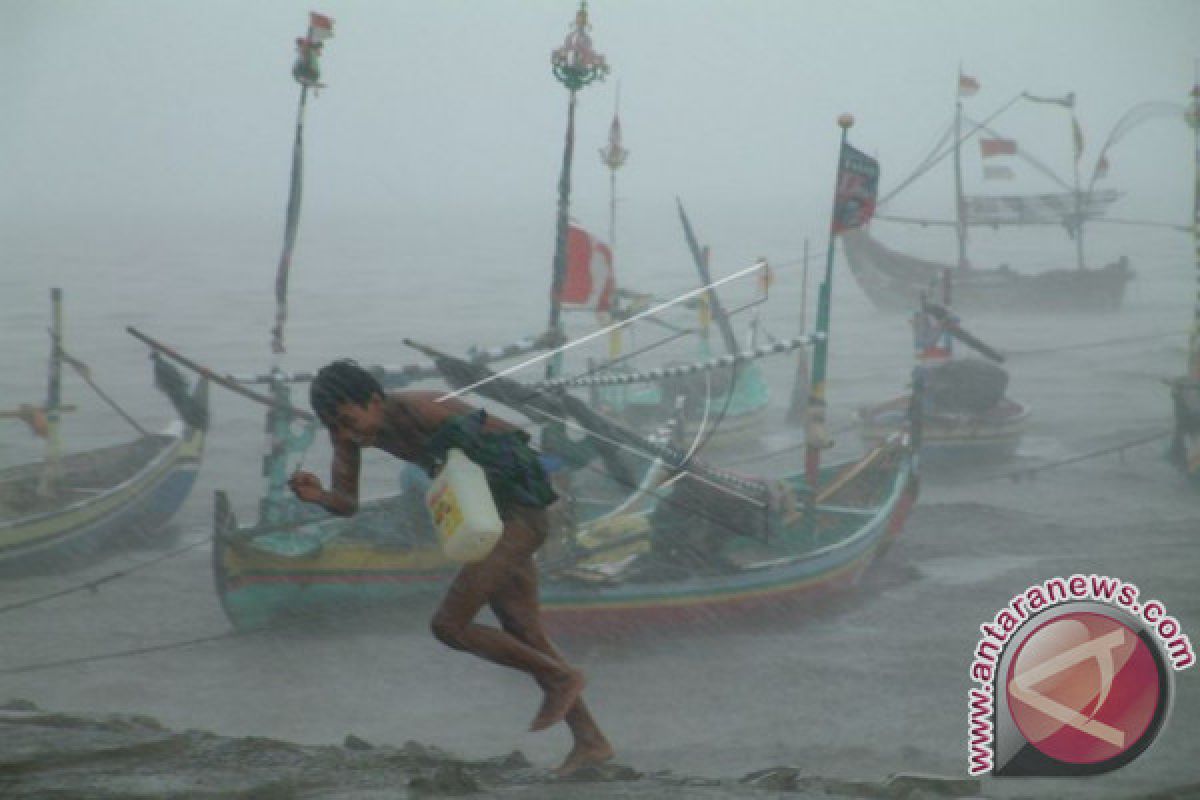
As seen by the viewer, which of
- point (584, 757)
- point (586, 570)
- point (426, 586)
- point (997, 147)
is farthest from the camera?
point (997, 147)

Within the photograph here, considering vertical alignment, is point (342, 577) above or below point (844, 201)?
below

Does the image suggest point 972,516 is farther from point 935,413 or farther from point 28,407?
point 28,407

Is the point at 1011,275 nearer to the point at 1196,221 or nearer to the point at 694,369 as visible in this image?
the point at 1196,221

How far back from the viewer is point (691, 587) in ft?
35.8

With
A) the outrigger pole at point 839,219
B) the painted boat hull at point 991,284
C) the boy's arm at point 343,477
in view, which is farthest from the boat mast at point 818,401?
the painted boat hull at point 991,284

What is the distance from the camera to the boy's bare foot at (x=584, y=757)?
4883 millimetres

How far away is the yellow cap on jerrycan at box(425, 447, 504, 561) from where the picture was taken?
4.34 meters

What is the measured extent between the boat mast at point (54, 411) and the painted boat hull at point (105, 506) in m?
0.26

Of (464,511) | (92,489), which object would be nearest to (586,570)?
(464,511)

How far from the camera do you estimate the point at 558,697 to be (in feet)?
15.6

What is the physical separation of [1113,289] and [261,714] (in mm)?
40688

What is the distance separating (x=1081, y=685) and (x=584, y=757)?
5.63 ft

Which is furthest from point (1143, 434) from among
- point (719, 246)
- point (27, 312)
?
point (719, 246)

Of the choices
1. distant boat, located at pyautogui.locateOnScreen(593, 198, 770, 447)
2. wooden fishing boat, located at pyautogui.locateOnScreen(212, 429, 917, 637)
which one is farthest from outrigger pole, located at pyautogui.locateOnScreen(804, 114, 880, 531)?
distant boat, located at pyautogui.locateOnScreen(593, 198, 770, 447)
